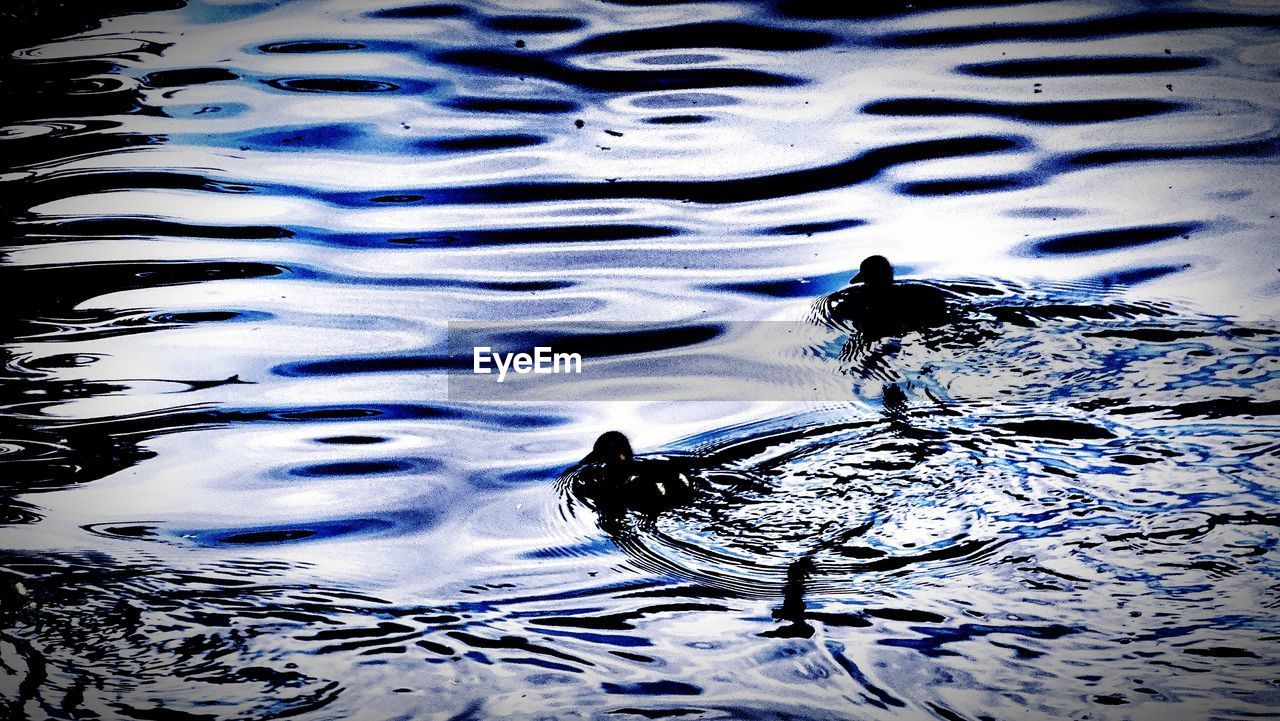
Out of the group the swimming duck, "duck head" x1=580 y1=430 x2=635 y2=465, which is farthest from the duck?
"duck head" x1=580 y1=430 x2=635 y2=465

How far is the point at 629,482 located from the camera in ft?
14.3

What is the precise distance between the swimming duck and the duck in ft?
4.60

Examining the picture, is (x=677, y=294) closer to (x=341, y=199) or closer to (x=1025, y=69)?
(x=341, y=199)

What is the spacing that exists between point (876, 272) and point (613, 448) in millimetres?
1771

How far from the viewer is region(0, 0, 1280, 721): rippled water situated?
11.9ft

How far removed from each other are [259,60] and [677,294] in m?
3.93

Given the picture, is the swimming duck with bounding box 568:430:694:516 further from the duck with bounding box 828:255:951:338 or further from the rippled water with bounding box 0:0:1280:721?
the duck with bounding box 828:255:951:338

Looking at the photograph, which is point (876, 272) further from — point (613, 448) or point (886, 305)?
point (613, 448)

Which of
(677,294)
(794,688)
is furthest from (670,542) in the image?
(677,294)

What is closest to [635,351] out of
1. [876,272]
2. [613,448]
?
[876,272]

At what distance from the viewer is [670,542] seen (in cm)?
415

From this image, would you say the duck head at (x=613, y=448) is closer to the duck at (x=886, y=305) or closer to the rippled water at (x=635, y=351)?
the rippled water at (x=635, y=351)

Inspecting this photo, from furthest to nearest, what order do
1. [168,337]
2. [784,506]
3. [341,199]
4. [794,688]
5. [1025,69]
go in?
[1025,69] → [341,199] → [168,337] → [784,506] → [794,688]

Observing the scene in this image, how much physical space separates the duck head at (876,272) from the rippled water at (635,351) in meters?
0.32
